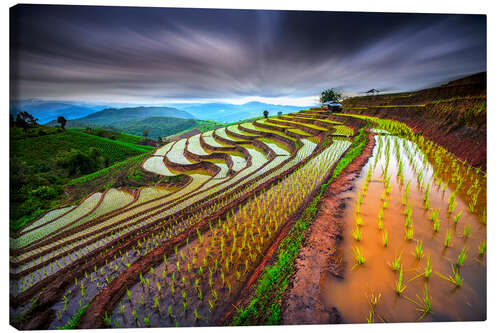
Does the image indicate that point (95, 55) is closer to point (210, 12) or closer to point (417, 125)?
point (210, 12)

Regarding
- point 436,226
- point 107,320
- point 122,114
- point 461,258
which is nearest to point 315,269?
point 461,258

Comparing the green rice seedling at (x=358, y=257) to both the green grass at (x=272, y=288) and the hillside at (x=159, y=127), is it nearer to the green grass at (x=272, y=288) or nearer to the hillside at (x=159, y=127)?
the green grass at (x=272, y=288)

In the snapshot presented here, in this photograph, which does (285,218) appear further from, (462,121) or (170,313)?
(462,121)

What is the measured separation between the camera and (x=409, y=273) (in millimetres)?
1730

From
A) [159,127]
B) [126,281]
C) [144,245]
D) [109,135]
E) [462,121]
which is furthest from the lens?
[159,127]

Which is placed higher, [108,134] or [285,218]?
[108,134]

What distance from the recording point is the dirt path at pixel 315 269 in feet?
5.19

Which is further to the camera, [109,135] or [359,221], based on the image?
[109,135]

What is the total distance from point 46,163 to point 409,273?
1788cm

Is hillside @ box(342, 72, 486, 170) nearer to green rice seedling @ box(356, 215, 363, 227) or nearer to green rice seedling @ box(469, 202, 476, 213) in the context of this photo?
green rice seedling @ box(469, 202, 476, 213)

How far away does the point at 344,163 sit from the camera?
5.21m

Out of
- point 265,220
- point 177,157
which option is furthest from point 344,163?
point 177,157

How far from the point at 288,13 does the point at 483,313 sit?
14.5 ft

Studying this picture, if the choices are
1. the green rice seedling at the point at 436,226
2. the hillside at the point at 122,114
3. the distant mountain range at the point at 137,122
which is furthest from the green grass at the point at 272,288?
the hillside at the point at 122,114
